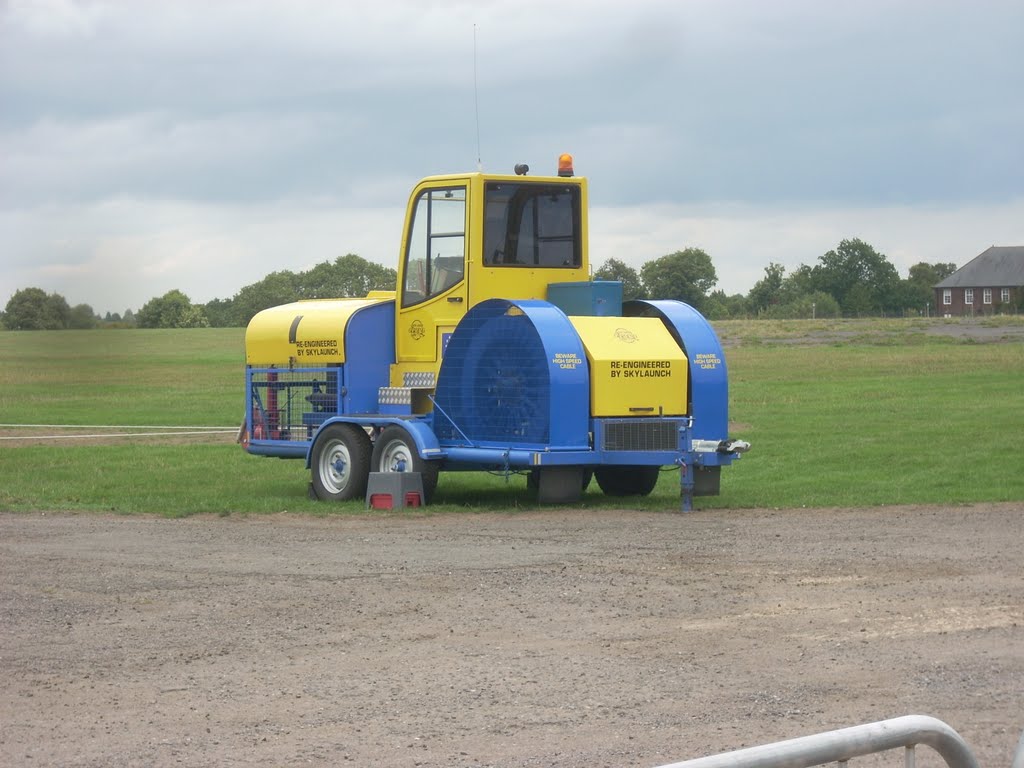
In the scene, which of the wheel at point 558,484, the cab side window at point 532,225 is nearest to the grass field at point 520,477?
the wheel at point 558,484

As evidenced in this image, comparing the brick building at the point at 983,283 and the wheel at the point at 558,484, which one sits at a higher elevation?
the brick building at the point at 983,283

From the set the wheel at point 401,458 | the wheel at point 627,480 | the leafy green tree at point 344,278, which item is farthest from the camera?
the leafy green tree at point 344,278

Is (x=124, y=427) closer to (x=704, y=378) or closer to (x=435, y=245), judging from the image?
(x=435, y=245)

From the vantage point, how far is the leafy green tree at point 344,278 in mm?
24170

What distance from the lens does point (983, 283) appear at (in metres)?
134

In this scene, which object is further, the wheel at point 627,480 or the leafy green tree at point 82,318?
the wheel at point 627,480

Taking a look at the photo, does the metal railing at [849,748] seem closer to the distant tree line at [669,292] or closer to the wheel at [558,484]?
the distant tree line at [669,292]

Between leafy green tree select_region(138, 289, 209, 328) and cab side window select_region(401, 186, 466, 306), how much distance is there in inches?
468

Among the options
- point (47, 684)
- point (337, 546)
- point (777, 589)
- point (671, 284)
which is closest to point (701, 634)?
point (777, 589)

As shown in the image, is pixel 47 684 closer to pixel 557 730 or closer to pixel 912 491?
pixel 557 730

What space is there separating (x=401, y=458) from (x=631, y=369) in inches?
120

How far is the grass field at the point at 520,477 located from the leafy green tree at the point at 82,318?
38mm

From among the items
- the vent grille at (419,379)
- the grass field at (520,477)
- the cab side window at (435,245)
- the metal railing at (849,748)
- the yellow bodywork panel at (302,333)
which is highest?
the cab side window at (435,245)

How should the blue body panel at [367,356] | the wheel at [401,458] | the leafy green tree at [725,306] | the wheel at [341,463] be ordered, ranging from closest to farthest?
the wheel at [401,458] < the wheel at [341,463] < the blue body panel at [367,356] < the leafy green tree at [725,306]
